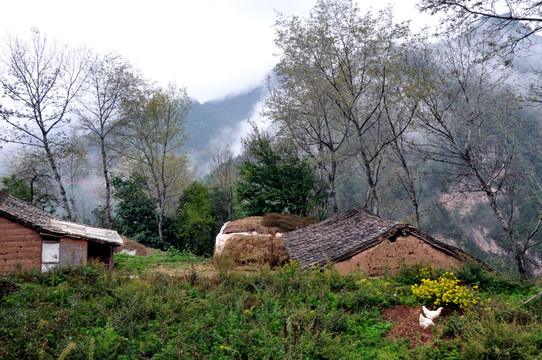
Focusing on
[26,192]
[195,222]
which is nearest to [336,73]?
[195,222]

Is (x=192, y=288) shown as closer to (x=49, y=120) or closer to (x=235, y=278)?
(x=235, y=278)

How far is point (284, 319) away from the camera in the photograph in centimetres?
830

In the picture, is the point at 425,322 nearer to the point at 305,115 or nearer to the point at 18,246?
the point at 18,246

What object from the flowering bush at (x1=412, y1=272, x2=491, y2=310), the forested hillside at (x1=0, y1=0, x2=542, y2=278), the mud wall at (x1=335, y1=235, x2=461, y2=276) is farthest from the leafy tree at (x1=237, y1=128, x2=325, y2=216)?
the flowering bush at (x1=412, y1=272, x2=491, y2=310)

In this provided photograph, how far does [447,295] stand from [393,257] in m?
3.42

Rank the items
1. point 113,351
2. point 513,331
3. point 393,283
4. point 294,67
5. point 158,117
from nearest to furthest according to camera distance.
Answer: point 513,331 → point 113,351 → point 393,283 → point 294,67 → point 158,117

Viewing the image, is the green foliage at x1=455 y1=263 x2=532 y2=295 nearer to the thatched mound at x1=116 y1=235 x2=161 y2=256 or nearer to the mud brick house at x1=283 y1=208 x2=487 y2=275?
the mud brick house at x1=283 y1=208 x2=487 y2=275

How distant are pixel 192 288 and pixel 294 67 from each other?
15.5 meters

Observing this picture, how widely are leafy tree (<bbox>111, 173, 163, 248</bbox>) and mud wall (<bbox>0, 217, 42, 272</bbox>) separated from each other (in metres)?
14.4

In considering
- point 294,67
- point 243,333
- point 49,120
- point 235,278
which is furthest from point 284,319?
point 49,120

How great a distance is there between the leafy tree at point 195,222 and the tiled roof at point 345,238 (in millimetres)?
14344

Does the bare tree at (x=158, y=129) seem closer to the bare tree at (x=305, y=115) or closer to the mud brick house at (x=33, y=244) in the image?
the bare tree at (x=305, y=115)

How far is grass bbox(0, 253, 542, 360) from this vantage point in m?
6.96

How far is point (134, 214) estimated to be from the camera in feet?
96.7
